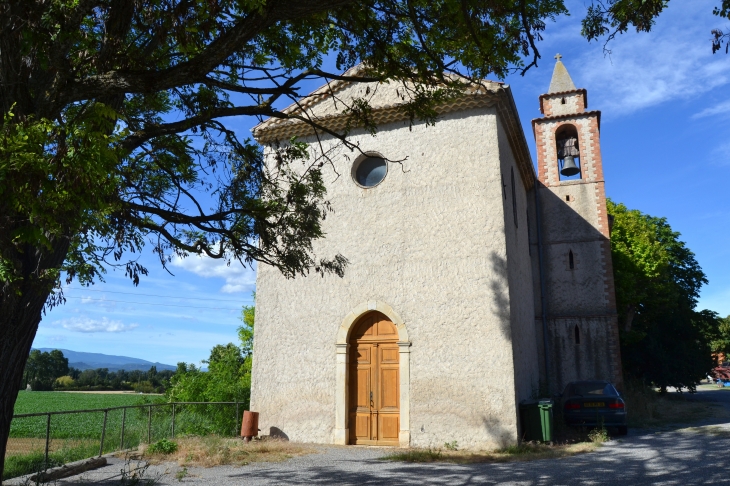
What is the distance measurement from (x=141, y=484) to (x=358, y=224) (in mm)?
7009

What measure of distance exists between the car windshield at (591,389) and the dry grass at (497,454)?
2.36 m

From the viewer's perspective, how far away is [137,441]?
37.1ft

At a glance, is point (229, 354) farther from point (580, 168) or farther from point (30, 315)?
point (580, 168)

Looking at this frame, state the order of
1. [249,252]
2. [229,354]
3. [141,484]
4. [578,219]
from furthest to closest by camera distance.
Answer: [578,219], [229,354], [249,252], [141,484]

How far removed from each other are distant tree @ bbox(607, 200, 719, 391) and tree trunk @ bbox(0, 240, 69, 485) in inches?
974

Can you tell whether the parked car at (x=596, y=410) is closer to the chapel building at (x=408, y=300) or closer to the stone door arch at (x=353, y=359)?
the chapel building at (x=408, y=300)

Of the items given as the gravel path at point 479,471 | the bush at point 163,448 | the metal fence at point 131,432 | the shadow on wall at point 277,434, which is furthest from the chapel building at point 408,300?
the bush at point 163,448

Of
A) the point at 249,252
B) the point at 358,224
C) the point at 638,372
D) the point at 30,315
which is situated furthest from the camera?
the point at 638,372

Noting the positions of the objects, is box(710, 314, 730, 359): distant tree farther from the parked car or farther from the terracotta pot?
the terracotta pot

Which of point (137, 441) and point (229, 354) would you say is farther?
point (229, 354)

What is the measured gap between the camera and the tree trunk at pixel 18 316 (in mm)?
4609

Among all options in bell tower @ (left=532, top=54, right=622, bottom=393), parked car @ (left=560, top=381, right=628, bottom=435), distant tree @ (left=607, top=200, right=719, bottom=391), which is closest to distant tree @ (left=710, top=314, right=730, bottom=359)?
distant tree @ (left=607, top=200, right=719, bottom=391)

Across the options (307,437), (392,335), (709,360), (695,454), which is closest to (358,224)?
(392,335)

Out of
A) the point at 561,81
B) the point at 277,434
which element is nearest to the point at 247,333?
the point at 277,434
